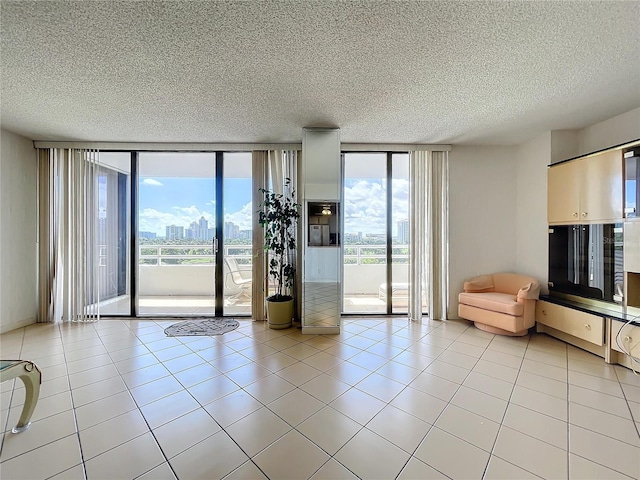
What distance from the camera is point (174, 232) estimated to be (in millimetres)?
4586

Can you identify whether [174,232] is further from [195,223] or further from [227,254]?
[227,254]

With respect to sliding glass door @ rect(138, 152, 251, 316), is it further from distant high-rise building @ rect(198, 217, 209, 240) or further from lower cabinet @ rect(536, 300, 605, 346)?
lower cabinet @ rect(536, 300, 605, 346)

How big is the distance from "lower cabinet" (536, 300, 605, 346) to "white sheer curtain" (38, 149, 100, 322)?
6171mm

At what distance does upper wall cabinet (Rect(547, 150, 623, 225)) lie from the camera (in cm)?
266

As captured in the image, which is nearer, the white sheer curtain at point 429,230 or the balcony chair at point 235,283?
the white sheer curtain at point 429,230

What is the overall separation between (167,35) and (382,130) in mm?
2504

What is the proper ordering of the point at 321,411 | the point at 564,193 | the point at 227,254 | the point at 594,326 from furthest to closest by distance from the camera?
the point at 227,254 → the point at 564,193 → the point at 594,326 → the point at 321,411

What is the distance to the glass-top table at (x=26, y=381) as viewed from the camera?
5.47 ft

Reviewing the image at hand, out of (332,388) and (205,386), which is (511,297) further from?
(205,386)

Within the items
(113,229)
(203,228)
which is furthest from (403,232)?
(113,229)

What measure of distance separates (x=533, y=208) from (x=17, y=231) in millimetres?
7237

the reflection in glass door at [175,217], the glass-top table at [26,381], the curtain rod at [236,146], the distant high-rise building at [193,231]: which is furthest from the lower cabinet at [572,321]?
the distant high-rise building at [193,231]

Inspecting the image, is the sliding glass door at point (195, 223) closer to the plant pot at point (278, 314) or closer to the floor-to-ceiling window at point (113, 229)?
the floor-to-ceiling window at point (113, 229)

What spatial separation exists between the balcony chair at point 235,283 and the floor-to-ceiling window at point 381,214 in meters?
1.78
